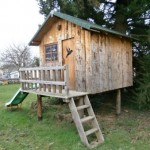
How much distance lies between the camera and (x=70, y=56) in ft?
27.1

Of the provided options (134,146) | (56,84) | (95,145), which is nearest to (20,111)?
(56,84)

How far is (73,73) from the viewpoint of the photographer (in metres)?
8.10

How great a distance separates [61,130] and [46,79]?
184cm

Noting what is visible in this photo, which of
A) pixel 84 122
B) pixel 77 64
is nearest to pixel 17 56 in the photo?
pixel 77 64

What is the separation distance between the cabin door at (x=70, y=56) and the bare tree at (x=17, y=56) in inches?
1296

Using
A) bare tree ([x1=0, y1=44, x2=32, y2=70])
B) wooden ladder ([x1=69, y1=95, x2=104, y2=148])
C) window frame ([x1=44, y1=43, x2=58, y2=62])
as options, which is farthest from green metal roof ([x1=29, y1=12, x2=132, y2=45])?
bare tree ([x1=0, y1=44, x2=32, y2=70])

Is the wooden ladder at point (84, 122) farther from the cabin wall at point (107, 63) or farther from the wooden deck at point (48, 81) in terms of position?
the cabin wall at point (107, 63)

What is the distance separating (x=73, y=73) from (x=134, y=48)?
474 centimetres

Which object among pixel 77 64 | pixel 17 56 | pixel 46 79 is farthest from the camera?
pixel 17 56

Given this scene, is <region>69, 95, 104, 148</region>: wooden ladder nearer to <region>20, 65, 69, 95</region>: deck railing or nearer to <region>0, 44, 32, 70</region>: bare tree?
<region>20, 65, 69, 95</region>: deck railing

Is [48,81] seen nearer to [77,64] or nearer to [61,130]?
[77,64]

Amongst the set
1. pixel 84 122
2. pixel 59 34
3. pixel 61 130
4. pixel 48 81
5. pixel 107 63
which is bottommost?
pixel 61 130

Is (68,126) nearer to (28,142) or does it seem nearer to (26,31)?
(28,142)

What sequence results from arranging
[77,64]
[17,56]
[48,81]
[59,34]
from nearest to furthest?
[48,81], [77,64], [59,34], [17,56]
